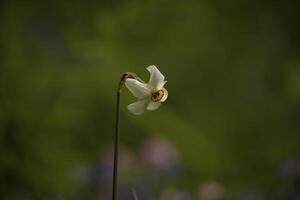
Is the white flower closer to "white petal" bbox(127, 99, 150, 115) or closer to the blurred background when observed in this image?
"white petal" bbox(127, 99, 150, 115)

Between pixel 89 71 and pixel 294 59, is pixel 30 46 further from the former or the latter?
pixel 294 59

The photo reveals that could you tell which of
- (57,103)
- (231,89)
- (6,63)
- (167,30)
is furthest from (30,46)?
(231,89)

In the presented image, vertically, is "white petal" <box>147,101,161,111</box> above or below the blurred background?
below

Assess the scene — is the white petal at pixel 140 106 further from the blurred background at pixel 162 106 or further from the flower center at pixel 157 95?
the blurred background at pixel 162 106

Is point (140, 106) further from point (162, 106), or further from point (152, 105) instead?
point (162, 106)

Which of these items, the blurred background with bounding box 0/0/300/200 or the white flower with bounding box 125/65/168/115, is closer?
the white flower with bounding box 125/65/168/115

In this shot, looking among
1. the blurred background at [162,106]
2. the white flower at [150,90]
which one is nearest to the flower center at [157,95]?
the white flower at [150,90]

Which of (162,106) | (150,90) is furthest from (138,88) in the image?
(162,106)

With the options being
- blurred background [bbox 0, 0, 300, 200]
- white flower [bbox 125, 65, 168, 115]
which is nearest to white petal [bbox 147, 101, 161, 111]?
white flower [bbox 125, 65, 168, 115]

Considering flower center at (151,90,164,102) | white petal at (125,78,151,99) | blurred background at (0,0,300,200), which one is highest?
blurred background at (0,0,300,200)
